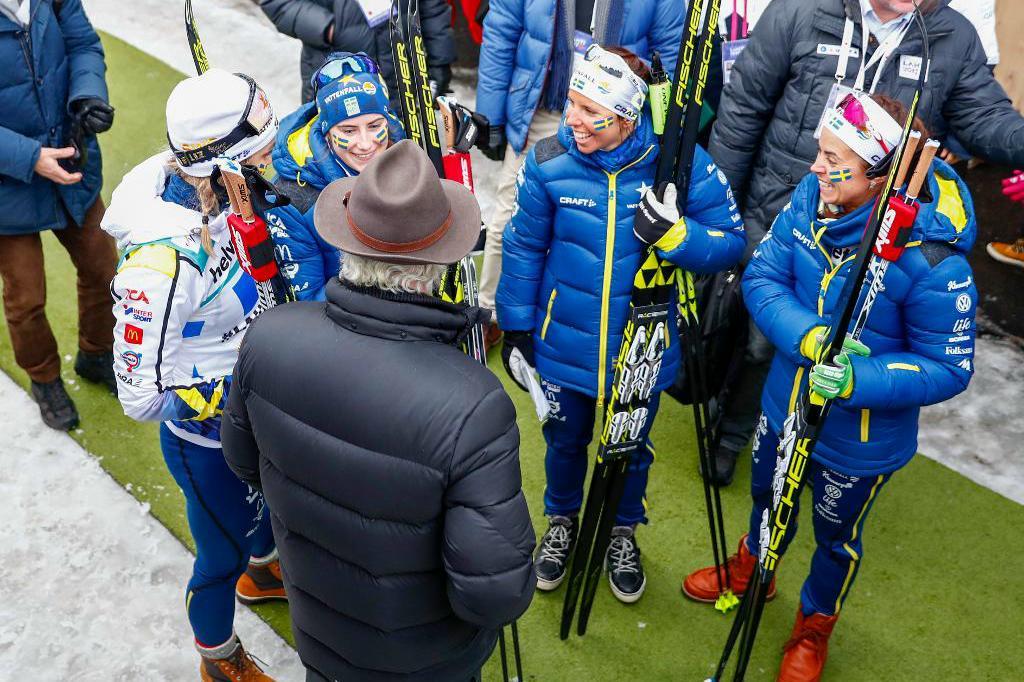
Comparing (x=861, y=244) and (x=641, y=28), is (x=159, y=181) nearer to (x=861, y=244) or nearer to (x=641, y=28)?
(x=861, y=244)

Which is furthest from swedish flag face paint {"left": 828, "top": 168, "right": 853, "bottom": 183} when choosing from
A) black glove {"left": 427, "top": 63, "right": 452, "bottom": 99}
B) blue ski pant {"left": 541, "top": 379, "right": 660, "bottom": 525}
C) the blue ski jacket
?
black glove {"left": 427, "top": 63, "right": 452, "bottom": 99}

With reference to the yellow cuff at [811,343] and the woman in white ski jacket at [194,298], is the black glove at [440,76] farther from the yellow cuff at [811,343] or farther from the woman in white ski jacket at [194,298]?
the yellow cuff at [811,343]

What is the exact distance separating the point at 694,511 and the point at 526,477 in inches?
29.4

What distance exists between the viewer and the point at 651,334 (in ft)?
10.7

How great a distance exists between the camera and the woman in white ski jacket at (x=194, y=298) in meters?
2.62

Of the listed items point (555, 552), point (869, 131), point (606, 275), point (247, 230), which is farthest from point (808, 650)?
point (247, 230)

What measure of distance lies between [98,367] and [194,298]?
7.87 feet

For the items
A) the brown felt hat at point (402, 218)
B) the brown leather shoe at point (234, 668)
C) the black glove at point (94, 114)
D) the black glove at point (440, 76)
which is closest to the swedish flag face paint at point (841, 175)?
the brown felt hat at point (402, 218)

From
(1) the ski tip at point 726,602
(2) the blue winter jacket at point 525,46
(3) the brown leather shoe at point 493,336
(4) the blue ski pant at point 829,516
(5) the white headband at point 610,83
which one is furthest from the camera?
(3) the brown leather shoe at point 493,336

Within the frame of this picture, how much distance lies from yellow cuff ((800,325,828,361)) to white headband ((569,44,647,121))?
2.82ft

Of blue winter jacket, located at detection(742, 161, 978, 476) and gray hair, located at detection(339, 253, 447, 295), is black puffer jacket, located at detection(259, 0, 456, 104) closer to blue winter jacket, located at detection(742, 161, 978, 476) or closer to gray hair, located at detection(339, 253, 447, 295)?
blue winter jacket, located at detection(742, 161, 978, 476)

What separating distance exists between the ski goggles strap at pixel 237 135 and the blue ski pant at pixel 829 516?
189 centimetres

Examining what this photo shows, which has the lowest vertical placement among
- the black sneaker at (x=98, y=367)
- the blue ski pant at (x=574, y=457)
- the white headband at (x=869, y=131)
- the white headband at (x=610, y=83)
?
the black sneaker at (x=98, y=367)

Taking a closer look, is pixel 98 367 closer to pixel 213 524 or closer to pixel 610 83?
pixel 213 524
